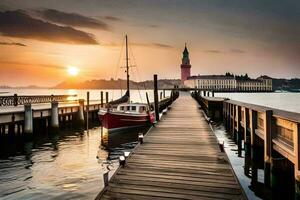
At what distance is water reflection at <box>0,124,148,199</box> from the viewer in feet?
39.4

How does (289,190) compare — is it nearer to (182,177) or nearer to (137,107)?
(182,177)

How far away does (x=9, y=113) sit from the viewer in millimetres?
22578

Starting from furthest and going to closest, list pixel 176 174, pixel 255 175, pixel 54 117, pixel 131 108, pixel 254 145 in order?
pixel 131 108 < pixel 54 117 < pixel 254 145 < pixel 255 175 < pixel 176 174

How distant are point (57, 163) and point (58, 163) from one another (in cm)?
6

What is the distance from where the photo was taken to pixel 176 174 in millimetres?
9047

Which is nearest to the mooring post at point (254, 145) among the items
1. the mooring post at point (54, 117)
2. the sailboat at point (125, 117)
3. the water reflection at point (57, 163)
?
the water reflection at point (57, 163)

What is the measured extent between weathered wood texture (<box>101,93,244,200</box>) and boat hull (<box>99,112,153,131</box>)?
42.4 feet

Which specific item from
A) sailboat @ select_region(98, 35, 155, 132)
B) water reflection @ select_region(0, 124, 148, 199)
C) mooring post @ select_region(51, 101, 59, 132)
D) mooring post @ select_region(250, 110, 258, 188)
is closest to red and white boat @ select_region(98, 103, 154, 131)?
sailboat @ select_region(98, 35, 155, 132)

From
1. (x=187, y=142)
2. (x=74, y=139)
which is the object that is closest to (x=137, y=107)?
(x=74, y=139)

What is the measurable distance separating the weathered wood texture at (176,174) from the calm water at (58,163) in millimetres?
3109

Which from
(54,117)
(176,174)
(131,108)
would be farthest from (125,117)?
(176,174)

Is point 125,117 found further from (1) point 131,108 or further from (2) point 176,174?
(2) point 176,174

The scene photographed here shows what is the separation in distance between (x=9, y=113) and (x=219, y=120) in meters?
27.5

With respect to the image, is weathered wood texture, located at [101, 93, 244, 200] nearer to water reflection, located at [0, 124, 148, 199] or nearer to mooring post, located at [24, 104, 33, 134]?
water reflection, located at [0, 124, 148, 199]
